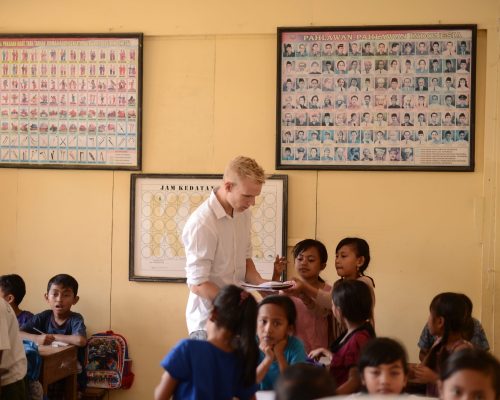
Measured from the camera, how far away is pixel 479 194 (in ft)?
14.1

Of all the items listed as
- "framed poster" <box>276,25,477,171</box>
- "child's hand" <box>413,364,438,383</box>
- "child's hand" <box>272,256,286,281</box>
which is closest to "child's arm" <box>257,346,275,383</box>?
"child's hand" <box>413,364,438,383</box>

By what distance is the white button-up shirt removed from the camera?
130 inches

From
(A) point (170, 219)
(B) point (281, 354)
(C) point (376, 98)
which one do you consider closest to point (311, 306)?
(B) point (281, 354)

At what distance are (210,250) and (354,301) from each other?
27.4 inches

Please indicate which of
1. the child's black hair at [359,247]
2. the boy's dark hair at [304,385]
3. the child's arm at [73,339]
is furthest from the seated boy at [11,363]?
the boy's dark hair at [304,385]

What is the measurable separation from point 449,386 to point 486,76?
8.09 ft

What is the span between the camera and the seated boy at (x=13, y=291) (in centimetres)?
447

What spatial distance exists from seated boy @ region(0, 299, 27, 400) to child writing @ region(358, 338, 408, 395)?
1775 millimetres

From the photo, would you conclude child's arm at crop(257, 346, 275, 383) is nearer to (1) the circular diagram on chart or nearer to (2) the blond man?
(2) the blond man

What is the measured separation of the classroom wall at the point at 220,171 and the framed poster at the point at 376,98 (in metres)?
0.08

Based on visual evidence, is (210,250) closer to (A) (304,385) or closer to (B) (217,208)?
(B) (217,208)

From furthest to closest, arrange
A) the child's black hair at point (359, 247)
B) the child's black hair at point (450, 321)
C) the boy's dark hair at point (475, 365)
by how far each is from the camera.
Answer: the child's black hair at point (359, 247), the child's black hair at point (450, 321), the boy's dark hair at point (475, 365)

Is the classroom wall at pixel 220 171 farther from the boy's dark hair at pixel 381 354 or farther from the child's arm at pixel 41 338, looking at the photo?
the boy's dark hair at pixel 381 354

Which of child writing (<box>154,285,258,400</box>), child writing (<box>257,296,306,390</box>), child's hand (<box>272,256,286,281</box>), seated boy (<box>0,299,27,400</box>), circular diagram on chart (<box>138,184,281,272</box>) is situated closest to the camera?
child writing (<box>154,285,258,400</box>)
